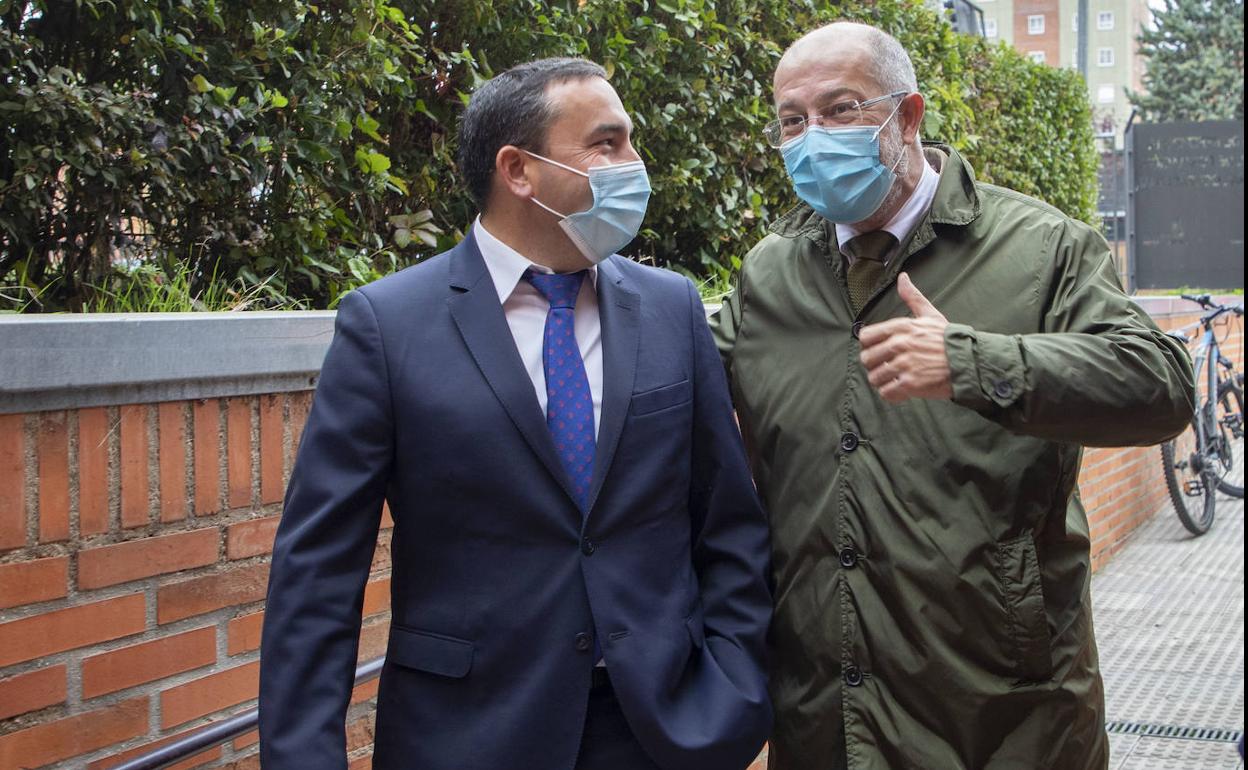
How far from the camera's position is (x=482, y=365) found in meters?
2.17

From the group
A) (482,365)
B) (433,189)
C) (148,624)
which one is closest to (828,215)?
(482,365)

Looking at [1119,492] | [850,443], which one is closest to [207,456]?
[850,443]

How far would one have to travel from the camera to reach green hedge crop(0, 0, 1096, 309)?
319 cm

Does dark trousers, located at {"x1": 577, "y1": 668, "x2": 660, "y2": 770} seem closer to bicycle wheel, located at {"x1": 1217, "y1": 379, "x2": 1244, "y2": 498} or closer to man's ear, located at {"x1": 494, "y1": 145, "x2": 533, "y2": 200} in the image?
man's ear, located at {"x1": 494, "y1": 145, "x2": 533, "y2": 200}

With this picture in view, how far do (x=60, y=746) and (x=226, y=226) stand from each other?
167 centimetres

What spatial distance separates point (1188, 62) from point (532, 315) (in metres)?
42.4

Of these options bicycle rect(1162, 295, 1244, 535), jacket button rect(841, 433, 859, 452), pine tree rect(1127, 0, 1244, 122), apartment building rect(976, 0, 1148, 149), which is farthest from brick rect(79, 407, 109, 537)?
apartment building rect(976, 0, 1148, 149)

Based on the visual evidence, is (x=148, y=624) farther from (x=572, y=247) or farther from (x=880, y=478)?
(x=880, y=478)

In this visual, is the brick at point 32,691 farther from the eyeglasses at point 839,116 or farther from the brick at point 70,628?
the eyeglasses at point 839,116

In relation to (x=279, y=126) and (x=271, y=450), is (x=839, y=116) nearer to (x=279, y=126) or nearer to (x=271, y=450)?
(x=271, y=450)

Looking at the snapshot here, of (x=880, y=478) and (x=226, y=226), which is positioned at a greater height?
(x=226, y=226)

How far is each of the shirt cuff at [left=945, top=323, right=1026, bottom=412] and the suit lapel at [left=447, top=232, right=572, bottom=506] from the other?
642 millimetres

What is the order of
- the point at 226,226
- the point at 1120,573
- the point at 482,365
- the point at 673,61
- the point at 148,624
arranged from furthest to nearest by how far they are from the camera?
1. the point at 1120,573
2. the point at 673,61
3. the point at 226,226
4. the point at 148,624
5. the point at 482,365

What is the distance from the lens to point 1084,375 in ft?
6.84
